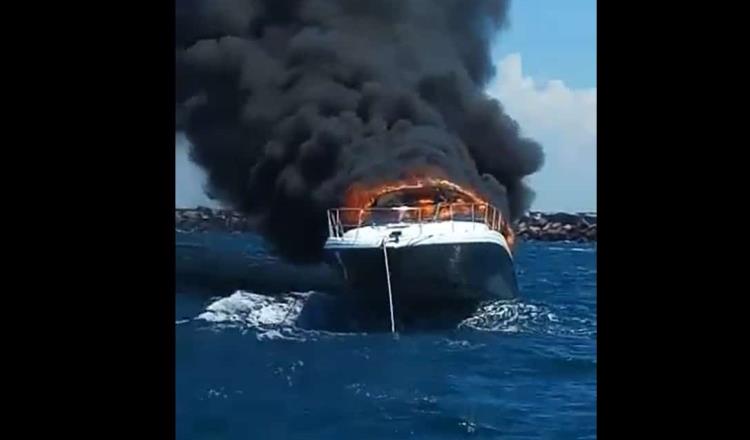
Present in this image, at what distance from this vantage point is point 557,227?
1551mm

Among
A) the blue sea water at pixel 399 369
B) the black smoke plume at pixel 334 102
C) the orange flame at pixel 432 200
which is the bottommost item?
the blue sea water at pixel 399 369

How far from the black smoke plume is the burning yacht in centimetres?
3

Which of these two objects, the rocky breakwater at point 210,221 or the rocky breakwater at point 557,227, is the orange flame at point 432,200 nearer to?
the rocky breakwater at point 557,227

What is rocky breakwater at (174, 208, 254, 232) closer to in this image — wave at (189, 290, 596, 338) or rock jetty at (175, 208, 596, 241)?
rock jetty at (175, 208, 596, 241)

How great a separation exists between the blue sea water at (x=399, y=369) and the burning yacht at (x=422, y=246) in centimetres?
5

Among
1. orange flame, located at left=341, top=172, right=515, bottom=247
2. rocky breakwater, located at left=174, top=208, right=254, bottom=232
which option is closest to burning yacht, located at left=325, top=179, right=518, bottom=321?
orange flame, located at left=341, top=172, right=515, bottom=247

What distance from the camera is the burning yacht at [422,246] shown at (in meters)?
1.61

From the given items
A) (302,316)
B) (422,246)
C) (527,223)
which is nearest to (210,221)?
(302,316)

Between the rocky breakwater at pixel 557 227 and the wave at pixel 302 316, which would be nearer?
the rocky breakwater at pixel 557 227

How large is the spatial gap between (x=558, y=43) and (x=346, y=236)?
536 mm

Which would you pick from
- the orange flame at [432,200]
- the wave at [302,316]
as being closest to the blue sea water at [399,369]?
the wave at [302,316]

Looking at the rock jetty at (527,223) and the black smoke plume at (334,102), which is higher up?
the black smoke plume at (334,102)

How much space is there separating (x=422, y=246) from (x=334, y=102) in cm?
32
